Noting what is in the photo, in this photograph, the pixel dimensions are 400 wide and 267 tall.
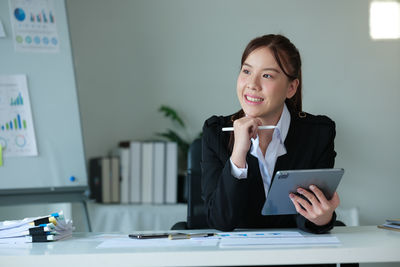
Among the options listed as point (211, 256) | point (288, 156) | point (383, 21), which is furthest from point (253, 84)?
point (383, 21)

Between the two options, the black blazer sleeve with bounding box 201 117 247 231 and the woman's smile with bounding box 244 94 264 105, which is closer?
the black blazer sleeve with bounding box 201 117 247 231

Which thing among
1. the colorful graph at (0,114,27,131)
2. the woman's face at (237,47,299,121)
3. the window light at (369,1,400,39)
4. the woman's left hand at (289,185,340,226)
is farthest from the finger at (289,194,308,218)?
the window light at (369,1,400,39)

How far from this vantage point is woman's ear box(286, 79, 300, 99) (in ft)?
5.65

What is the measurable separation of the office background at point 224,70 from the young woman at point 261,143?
5.02 ft

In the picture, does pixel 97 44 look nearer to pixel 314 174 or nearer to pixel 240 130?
pixel 240 130

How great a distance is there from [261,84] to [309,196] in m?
0.42

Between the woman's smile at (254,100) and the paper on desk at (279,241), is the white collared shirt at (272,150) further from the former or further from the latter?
the paper on desk at (279,241)

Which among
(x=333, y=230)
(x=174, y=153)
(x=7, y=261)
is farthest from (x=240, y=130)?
(x=174, y=153)

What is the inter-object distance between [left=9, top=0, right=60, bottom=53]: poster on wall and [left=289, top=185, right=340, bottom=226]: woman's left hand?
66.3 inches

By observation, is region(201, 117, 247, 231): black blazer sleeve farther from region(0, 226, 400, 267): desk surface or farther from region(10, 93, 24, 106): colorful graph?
region(10, 93, 24, 106): colorful graph

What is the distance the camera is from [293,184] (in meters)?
1.34

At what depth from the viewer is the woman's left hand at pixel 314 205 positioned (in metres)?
1.37

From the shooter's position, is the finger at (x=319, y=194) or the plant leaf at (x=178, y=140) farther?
the plant leaf at (x=178, y=140)

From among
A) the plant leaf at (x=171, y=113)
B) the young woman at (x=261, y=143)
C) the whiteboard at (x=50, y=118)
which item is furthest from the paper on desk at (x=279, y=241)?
the plant leaf at (x=171, y=113)
